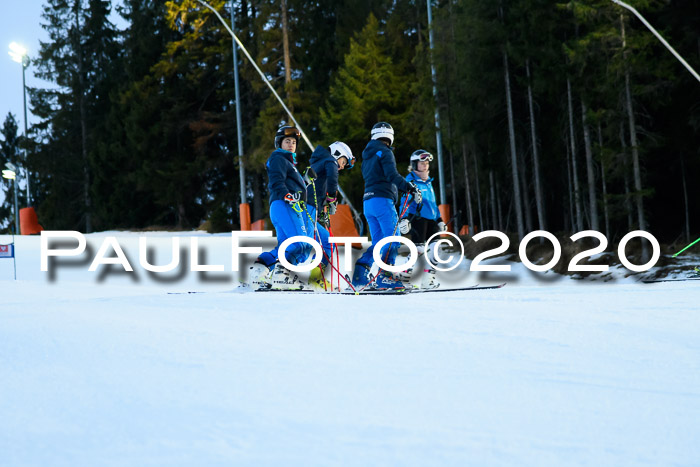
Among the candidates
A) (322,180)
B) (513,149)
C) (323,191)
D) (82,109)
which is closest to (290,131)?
(322,180)

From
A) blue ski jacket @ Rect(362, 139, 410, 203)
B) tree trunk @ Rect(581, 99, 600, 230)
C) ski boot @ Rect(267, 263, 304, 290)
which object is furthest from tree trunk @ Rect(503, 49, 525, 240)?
ski boot @ Rect(267, 263, 304, 290)

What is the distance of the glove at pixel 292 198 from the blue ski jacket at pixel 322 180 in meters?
0.38

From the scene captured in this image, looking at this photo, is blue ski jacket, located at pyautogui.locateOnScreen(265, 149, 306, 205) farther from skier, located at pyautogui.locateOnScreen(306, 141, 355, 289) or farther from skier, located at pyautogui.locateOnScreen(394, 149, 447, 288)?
skier, located at pyautogui.locateOnScreen(394, 149, 447, 288)

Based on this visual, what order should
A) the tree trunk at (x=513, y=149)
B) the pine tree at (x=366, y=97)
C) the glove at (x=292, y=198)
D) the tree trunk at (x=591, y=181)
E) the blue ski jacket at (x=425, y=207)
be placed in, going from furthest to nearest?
1. the pine tree at (x=366, y=97)
2. the tree trunk at (x=513, y=149)
3. the tree trunk at (x=591, y=181)
4. the blue ski jacket at (x=425, y=207)
5. the glove at (x=292, y=198)

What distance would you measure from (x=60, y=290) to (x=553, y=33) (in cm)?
2153

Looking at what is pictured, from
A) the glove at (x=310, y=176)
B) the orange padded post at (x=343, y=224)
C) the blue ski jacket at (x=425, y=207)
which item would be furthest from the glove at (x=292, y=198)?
the orange padded post at (x=343, y=224)

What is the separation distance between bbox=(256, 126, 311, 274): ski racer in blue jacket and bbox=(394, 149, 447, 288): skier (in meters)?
1.46

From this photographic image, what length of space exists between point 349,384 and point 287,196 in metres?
5.50

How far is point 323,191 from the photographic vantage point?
34.3ft

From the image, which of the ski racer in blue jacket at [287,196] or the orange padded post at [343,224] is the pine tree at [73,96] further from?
the ski racer in blue jacket at [287,196]

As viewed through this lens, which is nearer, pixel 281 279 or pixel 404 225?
pixel 281 279

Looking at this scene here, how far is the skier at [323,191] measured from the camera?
10.4m

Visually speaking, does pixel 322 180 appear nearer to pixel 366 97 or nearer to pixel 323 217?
pixel 323 217

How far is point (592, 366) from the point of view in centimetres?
505
